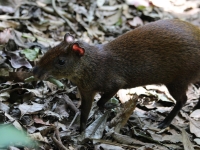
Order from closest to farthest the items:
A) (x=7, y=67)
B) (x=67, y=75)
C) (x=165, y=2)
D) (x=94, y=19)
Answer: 1. (x=67, y=75)
2. (x=7, y=67)
3. (x=94, y=19)
4. (x=165, y=2)

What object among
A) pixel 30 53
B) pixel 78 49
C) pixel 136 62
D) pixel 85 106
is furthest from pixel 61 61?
pixel 30 53

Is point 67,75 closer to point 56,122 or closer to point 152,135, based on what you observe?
point 56,122

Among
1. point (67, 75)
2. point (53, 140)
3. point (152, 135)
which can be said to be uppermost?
point (67, 75)

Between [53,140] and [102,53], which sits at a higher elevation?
[102,53]

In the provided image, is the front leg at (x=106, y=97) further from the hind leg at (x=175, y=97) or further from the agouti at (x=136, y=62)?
the hind leg at (x=175, y=97)

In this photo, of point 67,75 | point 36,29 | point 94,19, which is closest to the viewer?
point 67,75

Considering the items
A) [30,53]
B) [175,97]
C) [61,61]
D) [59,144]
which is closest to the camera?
[59,144]

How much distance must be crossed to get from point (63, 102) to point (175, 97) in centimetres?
144

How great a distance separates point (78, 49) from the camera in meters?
4.68

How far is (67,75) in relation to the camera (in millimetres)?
4797

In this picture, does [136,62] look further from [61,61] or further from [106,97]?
[61,61]

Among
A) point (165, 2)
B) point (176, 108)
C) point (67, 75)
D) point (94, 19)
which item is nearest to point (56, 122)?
point (67, 75)

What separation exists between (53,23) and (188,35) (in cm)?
304

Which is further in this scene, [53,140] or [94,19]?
[94,19]
